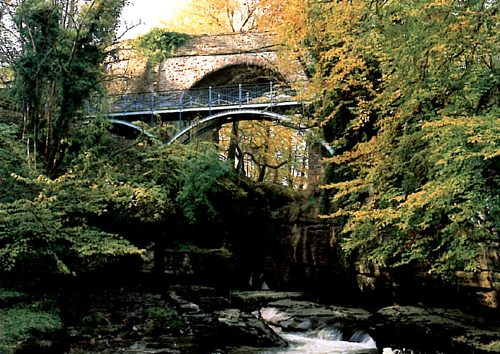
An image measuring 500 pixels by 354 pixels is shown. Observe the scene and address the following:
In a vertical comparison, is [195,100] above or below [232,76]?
below

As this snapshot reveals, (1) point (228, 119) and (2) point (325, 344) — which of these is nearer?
(2) point (325, 344)

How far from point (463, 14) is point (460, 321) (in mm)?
4069

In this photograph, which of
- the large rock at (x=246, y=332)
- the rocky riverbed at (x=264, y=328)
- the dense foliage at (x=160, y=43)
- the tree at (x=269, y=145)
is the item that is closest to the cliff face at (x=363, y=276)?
the rocky riverbed at (x=264, y=328)

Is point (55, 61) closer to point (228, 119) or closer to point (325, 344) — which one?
point (325, 344)

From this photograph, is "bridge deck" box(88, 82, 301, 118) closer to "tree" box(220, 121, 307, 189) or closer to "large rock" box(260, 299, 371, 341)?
"tree" box(220, 121, 307, 189)

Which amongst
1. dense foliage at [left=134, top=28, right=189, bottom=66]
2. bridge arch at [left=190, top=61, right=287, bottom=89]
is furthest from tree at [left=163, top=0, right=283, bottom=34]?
bridge arch at [left=190, top=61, right=287, bottom=89]

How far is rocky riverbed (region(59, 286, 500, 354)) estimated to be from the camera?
6137 millimetres

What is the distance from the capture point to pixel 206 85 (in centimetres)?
2306

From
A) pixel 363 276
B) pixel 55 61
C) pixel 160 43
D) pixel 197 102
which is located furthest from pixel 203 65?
pixel 363 276

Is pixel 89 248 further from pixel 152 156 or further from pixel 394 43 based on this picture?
pixel 152 156

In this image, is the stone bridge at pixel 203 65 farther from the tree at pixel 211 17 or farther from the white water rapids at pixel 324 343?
the white water rapids at pixel 324 343

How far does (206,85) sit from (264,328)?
17102 millimetres

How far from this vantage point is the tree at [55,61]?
8391 mm

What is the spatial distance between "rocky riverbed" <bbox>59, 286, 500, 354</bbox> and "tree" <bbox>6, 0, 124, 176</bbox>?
309 cm
